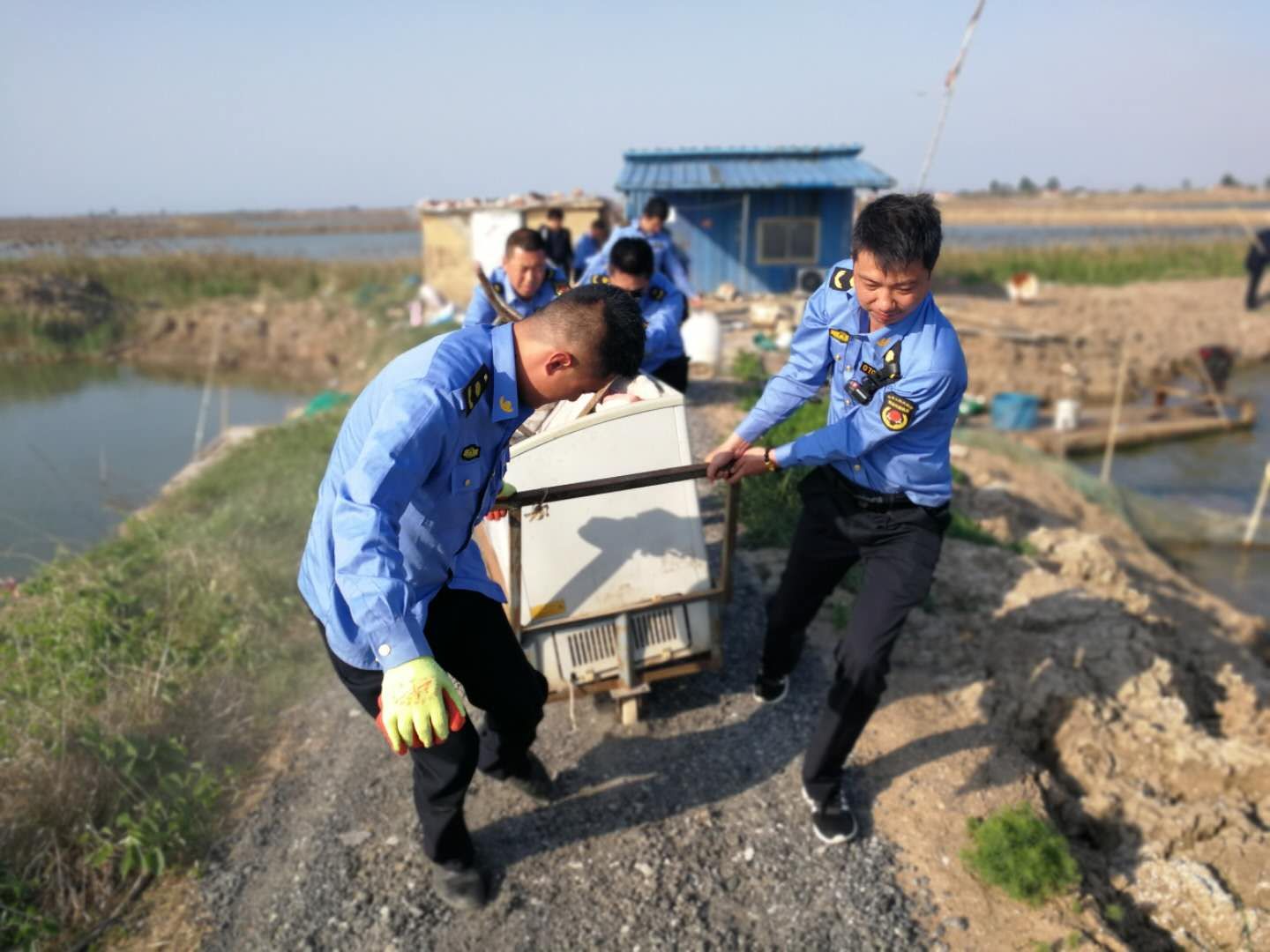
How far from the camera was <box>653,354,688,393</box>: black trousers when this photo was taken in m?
5.38

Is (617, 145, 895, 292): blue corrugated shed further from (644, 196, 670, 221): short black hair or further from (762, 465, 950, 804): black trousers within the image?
(762, 465, 950, 804): black trousers

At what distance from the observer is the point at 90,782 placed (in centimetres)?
328

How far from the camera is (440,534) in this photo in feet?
7.41

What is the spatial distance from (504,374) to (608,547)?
1.28 metres

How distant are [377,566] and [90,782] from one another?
248cm

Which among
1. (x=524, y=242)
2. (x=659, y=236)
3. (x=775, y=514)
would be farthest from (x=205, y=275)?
(x=775, y=514)

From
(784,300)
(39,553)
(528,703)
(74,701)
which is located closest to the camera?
(528,703)

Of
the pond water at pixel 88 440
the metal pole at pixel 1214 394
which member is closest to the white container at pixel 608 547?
the pond water at pixel 88 440

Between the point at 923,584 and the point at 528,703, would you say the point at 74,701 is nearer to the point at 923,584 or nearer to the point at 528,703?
the point at 528,703

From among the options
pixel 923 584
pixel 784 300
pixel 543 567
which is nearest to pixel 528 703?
pixel 543 567

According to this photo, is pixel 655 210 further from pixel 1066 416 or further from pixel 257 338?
pixel 257 338

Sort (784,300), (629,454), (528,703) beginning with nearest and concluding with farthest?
(528,703)
(629,454)
(784,300)

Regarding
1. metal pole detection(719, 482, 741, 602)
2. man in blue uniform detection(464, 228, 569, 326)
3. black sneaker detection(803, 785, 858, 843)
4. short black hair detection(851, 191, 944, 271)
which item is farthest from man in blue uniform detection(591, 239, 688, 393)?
black sneaker detection(803, 785, 858, 843)

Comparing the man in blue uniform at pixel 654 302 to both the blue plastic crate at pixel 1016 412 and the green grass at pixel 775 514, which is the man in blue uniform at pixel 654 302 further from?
the blue plastic crate at pixel 1016 412
